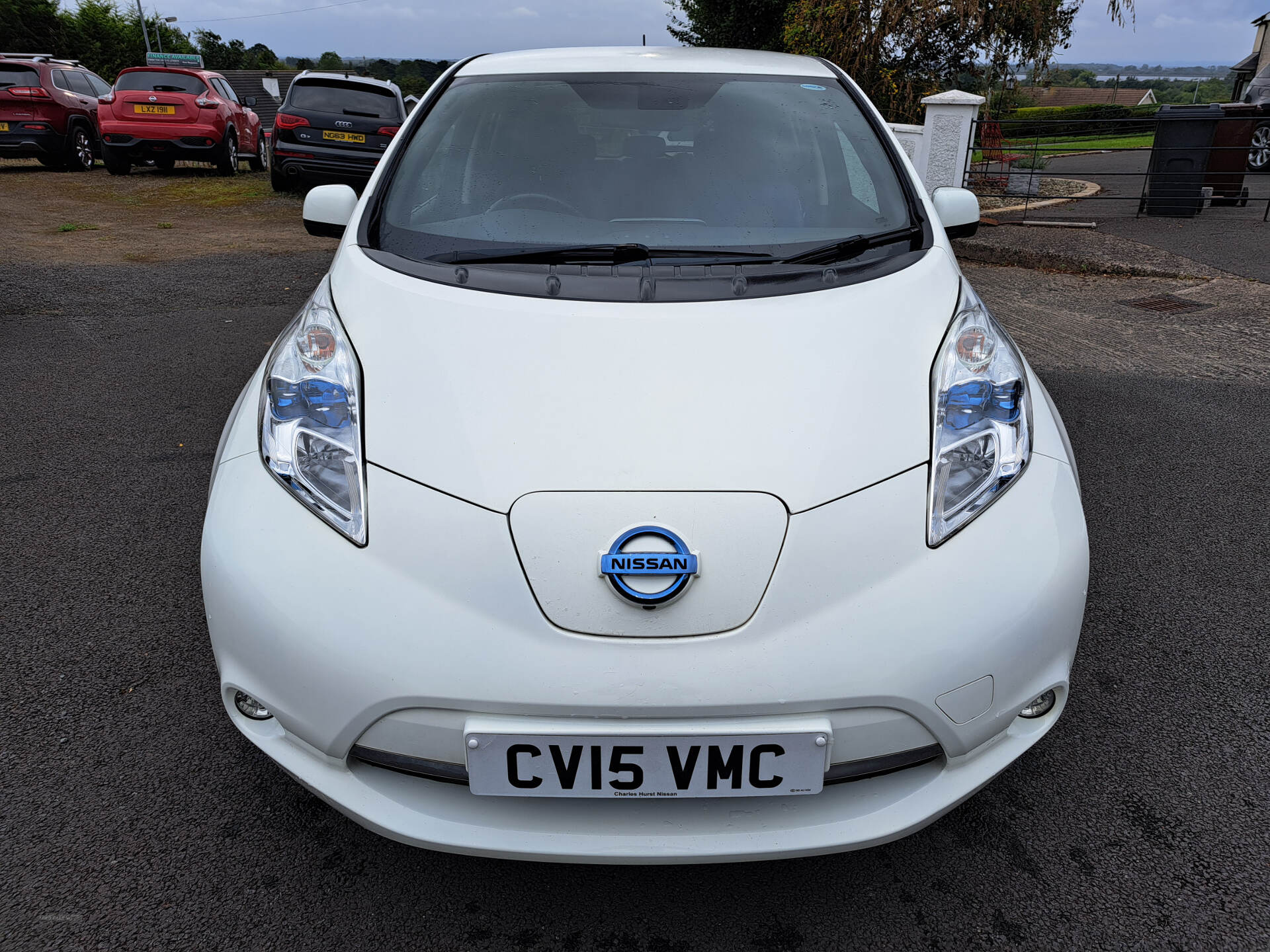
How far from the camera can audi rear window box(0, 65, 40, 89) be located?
13516 mm

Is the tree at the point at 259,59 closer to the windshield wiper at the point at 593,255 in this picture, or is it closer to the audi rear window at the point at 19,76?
the audi rear window at the point at 19,76

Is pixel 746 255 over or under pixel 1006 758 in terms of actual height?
over

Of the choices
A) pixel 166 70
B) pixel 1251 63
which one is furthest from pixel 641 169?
pixel 1251 63

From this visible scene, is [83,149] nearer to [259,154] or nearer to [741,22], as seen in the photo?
[259,154]

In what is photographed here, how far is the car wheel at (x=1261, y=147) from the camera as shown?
15.5m

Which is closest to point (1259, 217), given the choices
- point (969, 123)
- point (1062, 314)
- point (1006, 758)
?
point (969, 123)

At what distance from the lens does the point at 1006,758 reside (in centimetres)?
159

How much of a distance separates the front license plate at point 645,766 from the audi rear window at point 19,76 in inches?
634

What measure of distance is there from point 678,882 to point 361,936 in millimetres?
587

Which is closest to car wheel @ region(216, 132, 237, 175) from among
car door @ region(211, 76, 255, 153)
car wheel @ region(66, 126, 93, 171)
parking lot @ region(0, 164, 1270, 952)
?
car door @ region(211, 76, 255, 153)

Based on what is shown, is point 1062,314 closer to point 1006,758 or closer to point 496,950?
point 1006,758

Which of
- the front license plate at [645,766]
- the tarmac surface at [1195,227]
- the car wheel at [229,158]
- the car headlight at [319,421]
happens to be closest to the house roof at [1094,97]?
the tarmac surface at [1195,227]

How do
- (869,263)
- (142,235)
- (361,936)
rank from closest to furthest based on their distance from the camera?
(361,936) → (869,263) → (142,235)

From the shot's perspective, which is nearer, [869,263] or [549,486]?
[549,486]
